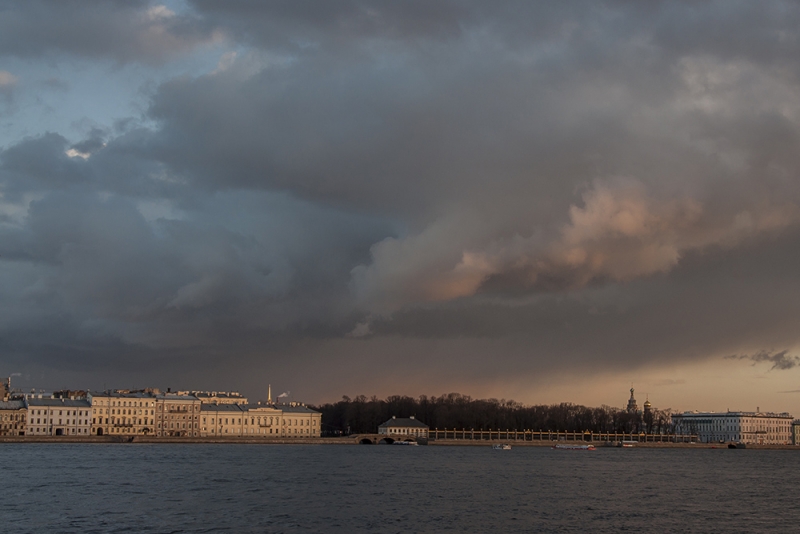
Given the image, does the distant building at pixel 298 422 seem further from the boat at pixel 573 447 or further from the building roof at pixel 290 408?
the boat at pixel 573 447

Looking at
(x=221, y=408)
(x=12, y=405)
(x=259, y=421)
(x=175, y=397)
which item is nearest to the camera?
(x=12, y=405)

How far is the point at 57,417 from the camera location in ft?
511

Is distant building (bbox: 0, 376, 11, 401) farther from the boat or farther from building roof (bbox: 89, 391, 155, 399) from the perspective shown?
the boat

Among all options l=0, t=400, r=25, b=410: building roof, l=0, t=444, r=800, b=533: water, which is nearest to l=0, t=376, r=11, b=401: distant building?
l=0, t=400, r=25, b=410: building roof

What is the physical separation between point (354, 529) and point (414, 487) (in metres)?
22.2

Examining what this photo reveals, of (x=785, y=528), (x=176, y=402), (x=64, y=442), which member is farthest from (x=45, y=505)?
(x=176, y=402)

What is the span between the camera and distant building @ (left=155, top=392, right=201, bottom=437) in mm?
164488

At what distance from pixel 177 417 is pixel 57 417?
20621mm

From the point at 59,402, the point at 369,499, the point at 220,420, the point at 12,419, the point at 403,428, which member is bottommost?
the point at 403,428

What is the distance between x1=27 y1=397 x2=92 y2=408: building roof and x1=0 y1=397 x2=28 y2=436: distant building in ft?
5.83

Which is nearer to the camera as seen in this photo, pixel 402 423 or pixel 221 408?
pixel 221 408

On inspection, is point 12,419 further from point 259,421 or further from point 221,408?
point 259,421

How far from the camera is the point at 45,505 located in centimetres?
4744

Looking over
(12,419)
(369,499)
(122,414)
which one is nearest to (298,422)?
(122,414)
